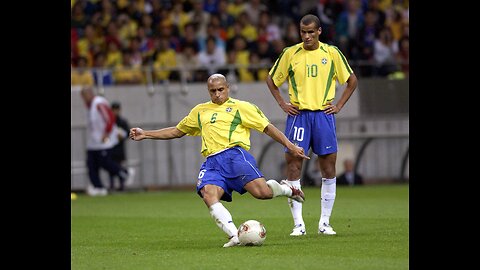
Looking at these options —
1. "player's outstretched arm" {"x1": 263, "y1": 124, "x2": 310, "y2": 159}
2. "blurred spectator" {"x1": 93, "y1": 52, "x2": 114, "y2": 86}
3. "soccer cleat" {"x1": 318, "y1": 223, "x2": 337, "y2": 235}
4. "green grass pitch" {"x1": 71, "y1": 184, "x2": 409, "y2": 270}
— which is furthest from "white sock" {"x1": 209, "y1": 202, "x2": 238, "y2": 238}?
"blurred spectator" {"x1": 93, "y1": 52, "x2": 114, "y2": 86}

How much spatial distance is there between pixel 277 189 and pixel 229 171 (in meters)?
0.61

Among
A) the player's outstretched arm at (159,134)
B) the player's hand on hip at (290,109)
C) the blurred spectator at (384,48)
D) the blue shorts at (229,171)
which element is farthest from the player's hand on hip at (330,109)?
the blurred spectator at (384,48)

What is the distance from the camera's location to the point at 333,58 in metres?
14.7

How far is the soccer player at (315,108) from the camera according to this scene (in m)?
14.5

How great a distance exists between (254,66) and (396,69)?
3.58 meters

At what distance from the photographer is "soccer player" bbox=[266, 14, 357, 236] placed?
14539 mm

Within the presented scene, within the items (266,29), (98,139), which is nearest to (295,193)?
(98,139)

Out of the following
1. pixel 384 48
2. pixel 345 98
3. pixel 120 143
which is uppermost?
pixel 384 48

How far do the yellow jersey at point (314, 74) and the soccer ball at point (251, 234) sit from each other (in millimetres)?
2112

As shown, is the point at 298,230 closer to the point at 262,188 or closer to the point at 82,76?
the point at 262,188

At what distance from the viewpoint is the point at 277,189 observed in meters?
13.7
